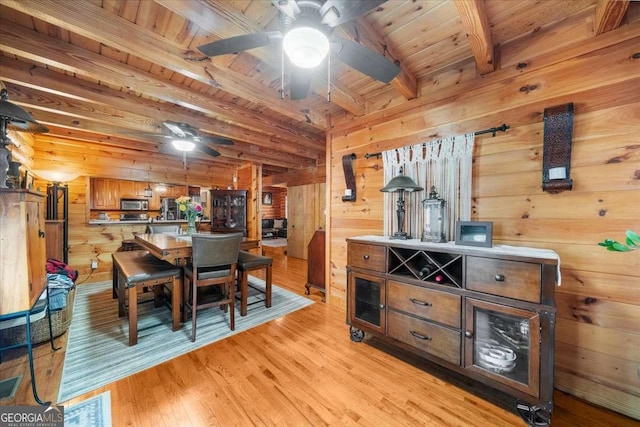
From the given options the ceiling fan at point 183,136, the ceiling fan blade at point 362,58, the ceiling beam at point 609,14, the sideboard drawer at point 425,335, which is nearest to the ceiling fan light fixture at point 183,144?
the ceiling fan at point 183,136

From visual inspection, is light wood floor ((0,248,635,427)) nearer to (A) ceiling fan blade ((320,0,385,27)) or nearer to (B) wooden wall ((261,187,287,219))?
(A) ceiling fan blade ((320,0,385,27))

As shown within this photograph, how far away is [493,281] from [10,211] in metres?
2.99

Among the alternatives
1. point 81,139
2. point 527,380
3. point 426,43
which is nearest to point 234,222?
point 81,139

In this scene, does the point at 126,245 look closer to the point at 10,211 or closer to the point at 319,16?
the point at 10,211

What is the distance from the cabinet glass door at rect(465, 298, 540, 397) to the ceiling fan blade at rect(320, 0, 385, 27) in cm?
184

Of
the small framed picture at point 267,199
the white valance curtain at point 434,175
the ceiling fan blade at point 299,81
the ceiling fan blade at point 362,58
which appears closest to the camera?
the ceiling fan blade at point 362,58

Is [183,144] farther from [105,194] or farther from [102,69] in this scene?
[105,194]

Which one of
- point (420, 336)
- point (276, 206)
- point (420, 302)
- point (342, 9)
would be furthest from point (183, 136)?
point (276, 206)

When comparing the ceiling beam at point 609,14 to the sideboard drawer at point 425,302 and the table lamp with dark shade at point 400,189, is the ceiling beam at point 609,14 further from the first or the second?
the sideboard drawer at point 425,302

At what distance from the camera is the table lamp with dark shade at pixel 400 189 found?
216 cm

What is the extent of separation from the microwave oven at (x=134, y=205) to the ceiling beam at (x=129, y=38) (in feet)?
20.5

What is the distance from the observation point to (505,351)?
61.3 inches

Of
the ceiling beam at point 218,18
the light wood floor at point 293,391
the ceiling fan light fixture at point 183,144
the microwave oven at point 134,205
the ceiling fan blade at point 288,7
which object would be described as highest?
the ceiling beam at point 218,18

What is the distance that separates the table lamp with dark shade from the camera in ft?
7.09
